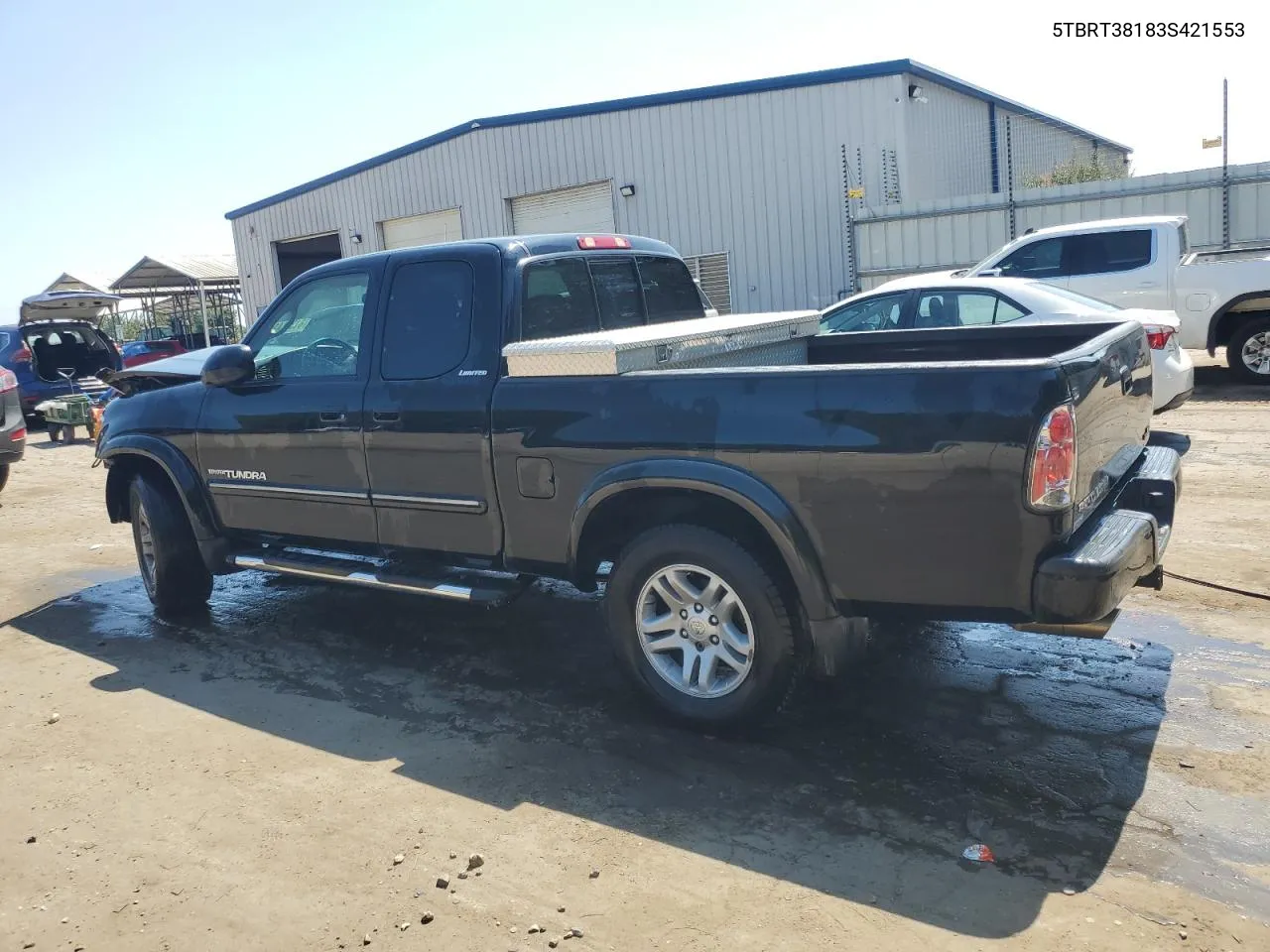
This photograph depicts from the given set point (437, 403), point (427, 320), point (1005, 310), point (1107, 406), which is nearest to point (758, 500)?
point (1107, 406)

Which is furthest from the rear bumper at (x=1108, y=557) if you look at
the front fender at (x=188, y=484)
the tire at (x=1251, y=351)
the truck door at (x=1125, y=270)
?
the tire at (x=1251, y=351)

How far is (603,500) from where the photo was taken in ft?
13.9

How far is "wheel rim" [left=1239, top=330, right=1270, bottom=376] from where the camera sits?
11992mm

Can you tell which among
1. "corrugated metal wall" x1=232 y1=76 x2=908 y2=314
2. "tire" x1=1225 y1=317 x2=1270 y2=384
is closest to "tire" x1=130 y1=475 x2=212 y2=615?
"tire" x1=1225 y1=317 x2=1270 y2=384

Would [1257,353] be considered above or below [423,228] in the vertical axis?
below

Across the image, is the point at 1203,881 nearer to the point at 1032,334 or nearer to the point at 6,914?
the point at 1032,334

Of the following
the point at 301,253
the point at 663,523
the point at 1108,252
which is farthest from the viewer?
the point at 301,253

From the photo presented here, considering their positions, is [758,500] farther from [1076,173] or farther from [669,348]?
[1076,173]

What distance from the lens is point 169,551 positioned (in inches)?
239

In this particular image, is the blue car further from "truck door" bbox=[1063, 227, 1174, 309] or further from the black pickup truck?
"truck door" bbox=[1063, 227, 1174, 309]

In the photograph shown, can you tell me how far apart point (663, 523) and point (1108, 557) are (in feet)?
5.48

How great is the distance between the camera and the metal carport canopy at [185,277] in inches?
1168

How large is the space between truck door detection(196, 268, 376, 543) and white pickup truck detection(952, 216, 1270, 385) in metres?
8.98

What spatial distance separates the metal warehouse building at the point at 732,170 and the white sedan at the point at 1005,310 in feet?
25.8
